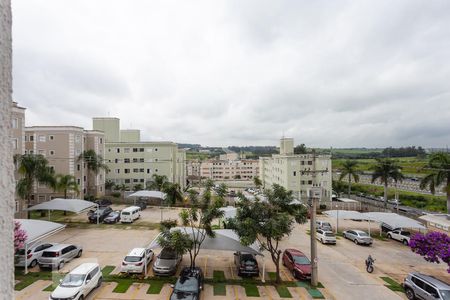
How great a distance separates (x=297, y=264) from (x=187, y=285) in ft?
21.6

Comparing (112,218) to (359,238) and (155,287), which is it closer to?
(155,287)

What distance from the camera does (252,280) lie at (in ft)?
47.6

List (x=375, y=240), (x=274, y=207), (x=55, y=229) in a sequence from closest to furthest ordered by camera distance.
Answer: (x=274, y=207) < (x=55, y=229) < (x=375, y=240)

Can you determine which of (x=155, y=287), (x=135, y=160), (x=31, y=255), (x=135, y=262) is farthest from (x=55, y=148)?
(x=155, y=287)

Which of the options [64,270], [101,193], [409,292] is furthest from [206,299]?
[101,193]

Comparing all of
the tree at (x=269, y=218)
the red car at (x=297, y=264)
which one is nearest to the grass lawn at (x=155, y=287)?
the tree at (x=269, y=218)

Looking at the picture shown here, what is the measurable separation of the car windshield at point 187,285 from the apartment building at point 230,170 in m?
90.0

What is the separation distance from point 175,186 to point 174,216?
401cm

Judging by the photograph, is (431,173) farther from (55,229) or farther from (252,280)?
(55,229)

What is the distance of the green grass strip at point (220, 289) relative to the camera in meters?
12.9

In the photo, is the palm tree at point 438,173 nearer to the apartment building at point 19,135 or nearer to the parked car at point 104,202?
the parked car at point 104,202

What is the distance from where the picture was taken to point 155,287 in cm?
1323

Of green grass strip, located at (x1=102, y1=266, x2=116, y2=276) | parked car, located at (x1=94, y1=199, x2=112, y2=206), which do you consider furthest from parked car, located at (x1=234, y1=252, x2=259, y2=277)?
parked car, located at (x1=94, y1=199, x2=112, y2=206)

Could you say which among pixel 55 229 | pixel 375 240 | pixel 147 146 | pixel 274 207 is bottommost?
pixel 375 240
